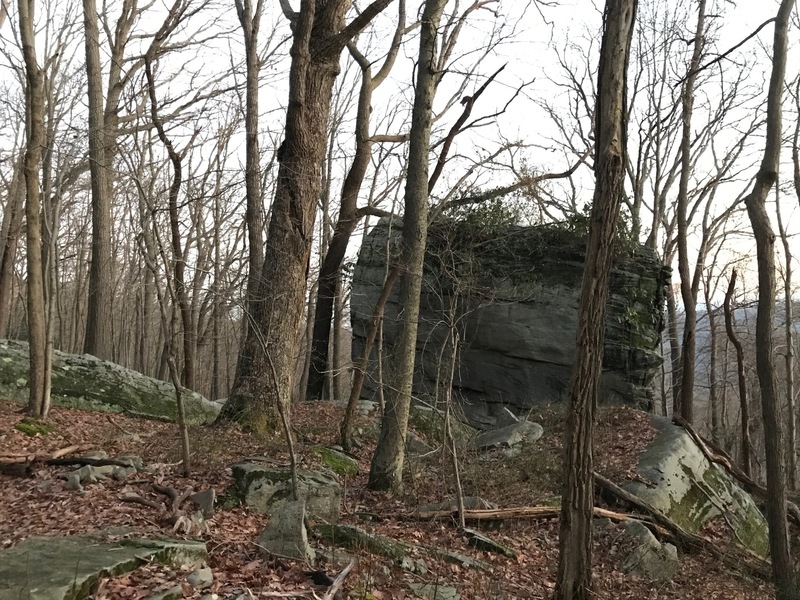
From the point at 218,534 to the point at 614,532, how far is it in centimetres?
454

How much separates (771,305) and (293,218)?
6.19 m

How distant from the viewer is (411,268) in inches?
301

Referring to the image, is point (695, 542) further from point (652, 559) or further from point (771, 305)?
point (771, 305)

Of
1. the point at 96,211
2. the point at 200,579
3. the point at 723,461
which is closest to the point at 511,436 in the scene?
the point at 723,461

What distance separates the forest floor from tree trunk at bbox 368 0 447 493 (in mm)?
417

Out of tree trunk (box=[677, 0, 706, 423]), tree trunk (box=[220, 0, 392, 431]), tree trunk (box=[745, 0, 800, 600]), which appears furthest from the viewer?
tree trunk (box=[677, 0, 706, 423])

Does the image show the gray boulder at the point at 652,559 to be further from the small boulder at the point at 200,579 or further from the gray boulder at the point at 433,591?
the small boulder at the point at 200,579

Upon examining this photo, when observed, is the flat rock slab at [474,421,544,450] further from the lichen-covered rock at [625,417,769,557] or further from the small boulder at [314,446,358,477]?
the small boulder at [314,446,358,477]

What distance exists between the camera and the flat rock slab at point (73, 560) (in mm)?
3477

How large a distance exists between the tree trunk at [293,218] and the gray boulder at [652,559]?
191 inches

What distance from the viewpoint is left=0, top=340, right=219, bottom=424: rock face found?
1069 centimetres

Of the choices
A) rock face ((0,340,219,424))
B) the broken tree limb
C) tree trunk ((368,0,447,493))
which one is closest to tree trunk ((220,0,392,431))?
tree trunk ((368,0,447,493))

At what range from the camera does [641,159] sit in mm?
21172

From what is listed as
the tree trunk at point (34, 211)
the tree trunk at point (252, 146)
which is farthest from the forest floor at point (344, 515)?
the tree trunk at point (252, 146)
